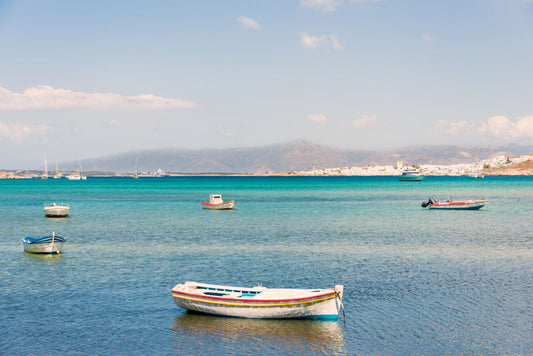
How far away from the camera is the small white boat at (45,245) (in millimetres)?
43438

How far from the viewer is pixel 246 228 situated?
211ft

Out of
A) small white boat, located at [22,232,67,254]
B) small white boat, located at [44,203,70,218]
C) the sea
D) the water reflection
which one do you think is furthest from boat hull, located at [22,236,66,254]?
small white boat, located at [44,203,70,218]

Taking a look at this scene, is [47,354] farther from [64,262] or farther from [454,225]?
[454,225]

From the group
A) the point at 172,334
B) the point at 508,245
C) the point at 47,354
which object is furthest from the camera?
the point at 508,245

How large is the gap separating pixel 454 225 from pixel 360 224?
1259 centimetres

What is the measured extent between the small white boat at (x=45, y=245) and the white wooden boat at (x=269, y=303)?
22.0 meters

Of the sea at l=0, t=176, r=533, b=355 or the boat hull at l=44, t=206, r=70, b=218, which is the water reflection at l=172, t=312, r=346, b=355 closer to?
the sea at l=0, t=176, r=533, b=355

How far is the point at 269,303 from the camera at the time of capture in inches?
983

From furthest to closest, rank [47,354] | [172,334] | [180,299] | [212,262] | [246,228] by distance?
[246,228], [212,262], [180,299], [172,334], [47,354]

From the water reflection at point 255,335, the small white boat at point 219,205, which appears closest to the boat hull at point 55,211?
the small white boat at point 219,205

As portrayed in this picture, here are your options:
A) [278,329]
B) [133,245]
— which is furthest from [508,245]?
[133,245]

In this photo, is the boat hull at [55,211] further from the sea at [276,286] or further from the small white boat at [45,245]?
the small white boat at [45,245]

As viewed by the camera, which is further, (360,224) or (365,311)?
(360,224)

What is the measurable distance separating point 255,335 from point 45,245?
27395 millimetres
